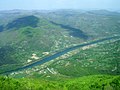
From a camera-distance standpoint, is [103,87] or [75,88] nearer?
[103,87]

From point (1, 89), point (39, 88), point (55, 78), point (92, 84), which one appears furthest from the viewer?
point (55, 78)

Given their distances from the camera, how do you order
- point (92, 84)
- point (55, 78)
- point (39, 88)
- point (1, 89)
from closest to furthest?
point (1, 89) → point (39, 88) → point (92, 84) → point (55, 78)

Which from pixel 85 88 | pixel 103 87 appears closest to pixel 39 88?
pixel 85 88

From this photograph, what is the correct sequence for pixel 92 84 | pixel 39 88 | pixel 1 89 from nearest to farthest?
pixel 1 89 < pixel 39 88 < pixel 92 84

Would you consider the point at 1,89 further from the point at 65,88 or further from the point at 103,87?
the point at 103,87

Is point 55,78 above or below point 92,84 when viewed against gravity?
below

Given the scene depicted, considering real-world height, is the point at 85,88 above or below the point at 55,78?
above

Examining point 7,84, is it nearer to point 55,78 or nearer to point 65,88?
point 65,88

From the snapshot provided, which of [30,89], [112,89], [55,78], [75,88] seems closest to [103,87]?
[112,89]

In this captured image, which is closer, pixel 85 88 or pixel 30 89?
pixel 30 89
